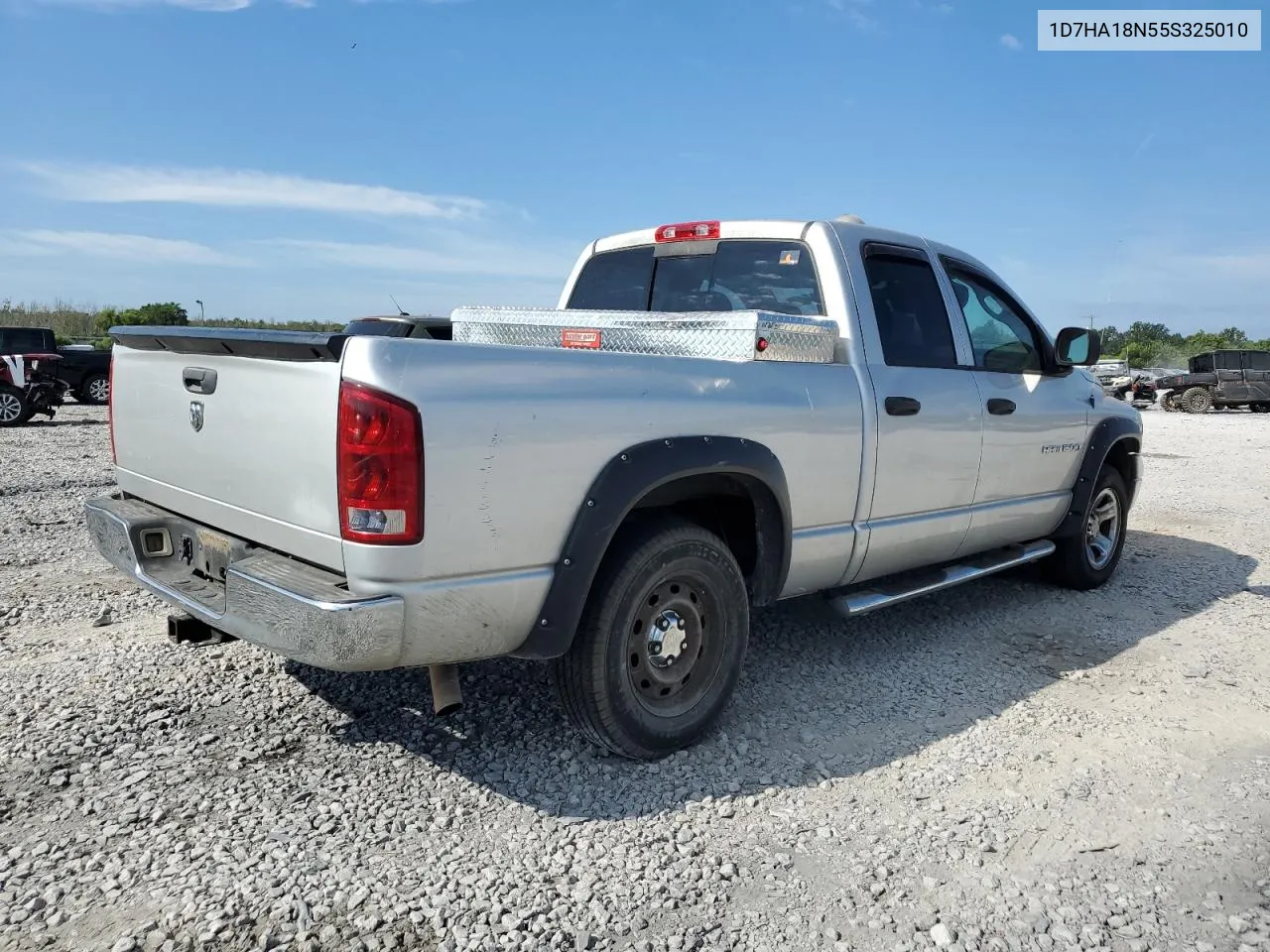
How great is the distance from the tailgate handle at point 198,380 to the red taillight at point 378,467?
807 mm

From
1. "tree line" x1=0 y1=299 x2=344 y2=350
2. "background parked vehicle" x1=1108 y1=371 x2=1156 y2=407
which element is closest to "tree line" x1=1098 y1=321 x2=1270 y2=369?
"background parked vehicle" x1=1108 y1=371 x2=1156 y2=407

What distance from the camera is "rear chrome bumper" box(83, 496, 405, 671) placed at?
2.63m

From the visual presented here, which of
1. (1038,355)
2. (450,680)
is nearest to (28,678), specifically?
(450,680)

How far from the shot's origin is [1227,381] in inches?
1016

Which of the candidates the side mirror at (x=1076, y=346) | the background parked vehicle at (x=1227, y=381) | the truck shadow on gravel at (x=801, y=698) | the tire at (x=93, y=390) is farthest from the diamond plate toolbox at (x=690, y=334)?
the background parked vehicle at (x=1227, y=381)

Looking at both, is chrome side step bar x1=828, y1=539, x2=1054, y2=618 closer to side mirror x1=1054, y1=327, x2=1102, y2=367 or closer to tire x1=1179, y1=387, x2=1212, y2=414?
side mirror x1=1054, y1=327, x2=1102, y2=367

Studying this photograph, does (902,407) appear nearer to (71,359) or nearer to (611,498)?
(611,498)

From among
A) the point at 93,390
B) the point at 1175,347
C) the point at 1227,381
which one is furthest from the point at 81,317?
the point at 1175,347

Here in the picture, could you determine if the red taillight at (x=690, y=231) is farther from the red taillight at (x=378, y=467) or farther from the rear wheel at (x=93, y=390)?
the rear wheel at (x=93, y=390)

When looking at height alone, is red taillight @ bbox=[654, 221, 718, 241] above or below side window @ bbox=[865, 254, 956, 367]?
above

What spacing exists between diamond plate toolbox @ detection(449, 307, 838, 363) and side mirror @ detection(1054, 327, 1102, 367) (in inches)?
73.3

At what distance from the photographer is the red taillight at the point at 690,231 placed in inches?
182

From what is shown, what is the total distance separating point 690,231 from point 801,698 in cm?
232

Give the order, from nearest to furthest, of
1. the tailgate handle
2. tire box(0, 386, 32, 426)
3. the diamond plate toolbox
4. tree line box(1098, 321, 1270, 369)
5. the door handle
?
the tailgate handle
the diamond plate toolbox
the door handle
tire box(0, 386, 32, 426)
tree line box(1098, 321, 1270, 369)
